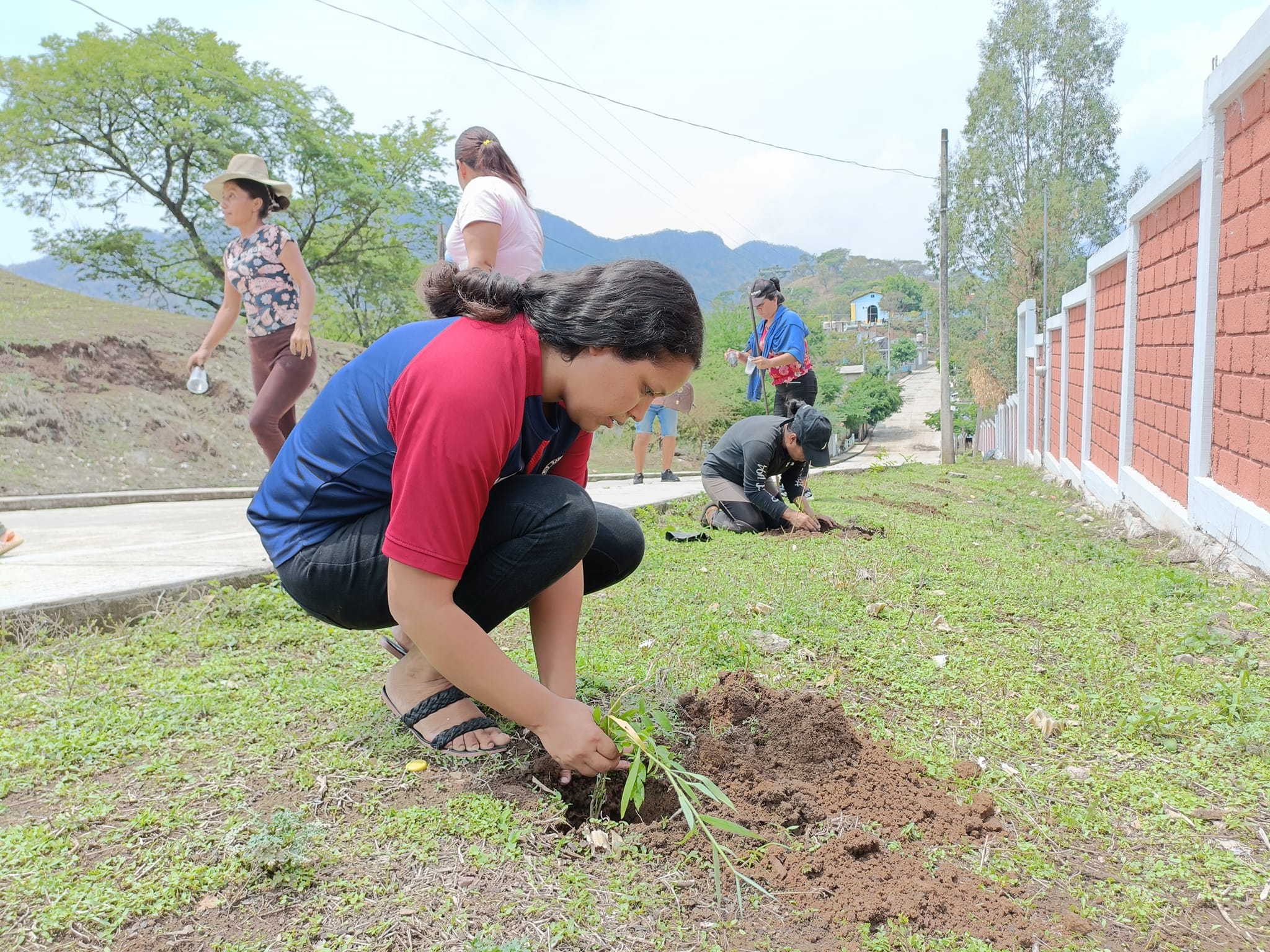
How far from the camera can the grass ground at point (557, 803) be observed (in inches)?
59.2

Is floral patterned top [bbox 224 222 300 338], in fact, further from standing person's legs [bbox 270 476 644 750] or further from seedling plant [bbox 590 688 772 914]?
seedling plant [bbox 590 688 772 914]

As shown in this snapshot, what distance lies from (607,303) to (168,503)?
25.6 ft

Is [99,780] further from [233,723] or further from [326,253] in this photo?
[326,253]

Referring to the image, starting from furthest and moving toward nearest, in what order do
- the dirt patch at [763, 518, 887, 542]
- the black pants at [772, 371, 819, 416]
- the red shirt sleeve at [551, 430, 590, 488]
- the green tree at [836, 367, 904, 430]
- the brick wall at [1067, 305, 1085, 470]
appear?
the green tree at [836, 367, 904, 430] → the brick wall at [1067, 305, 1085, 470] → the black pants at [772, 371, 819, 416] → the dirt patch at [763, 518, 887, 542] → the red shirt sleeve at [551, 430, 590, 488]

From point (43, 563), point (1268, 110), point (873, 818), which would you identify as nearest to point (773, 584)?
point (873, 818)

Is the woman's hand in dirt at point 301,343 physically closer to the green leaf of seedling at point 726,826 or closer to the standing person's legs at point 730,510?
the standing person's legs at point 730,510

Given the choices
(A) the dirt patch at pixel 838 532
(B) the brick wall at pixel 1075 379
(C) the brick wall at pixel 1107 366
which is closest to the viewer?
(A) the dirt patch at pixel 838 532

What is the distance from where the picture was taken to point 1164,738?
2270 millimetres

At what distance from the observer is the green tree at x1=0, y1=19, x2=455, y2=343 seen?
20.9 meters

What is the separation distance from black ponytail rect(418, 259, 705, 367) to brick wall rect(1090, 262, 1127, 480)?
6.41m

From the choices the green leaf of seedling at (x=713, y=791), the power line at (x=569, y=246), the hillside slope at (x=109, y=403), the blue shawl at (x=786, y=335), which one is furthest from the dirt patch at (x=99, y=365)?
the green leaf of seedling at (x=713, y=791)

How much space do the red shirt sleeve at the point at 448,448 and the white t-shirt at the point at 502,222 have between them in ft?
6.16

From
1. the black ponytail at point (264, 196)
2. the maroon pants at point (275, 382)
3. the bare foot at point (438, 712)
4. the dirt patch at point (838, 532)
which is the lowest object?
the dirt patch at point (838, 532)

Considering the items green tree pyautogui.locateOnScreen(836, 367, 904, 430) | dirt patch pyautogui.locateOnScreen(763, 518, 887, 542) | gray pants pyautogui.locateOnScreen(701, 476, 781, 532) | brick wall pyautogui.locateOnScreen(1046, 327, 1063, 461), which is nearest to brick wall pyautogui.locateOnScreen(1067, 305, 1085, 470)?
brick wall pyautogui.locateOnScreen(1046, 327, 1063, 461)
